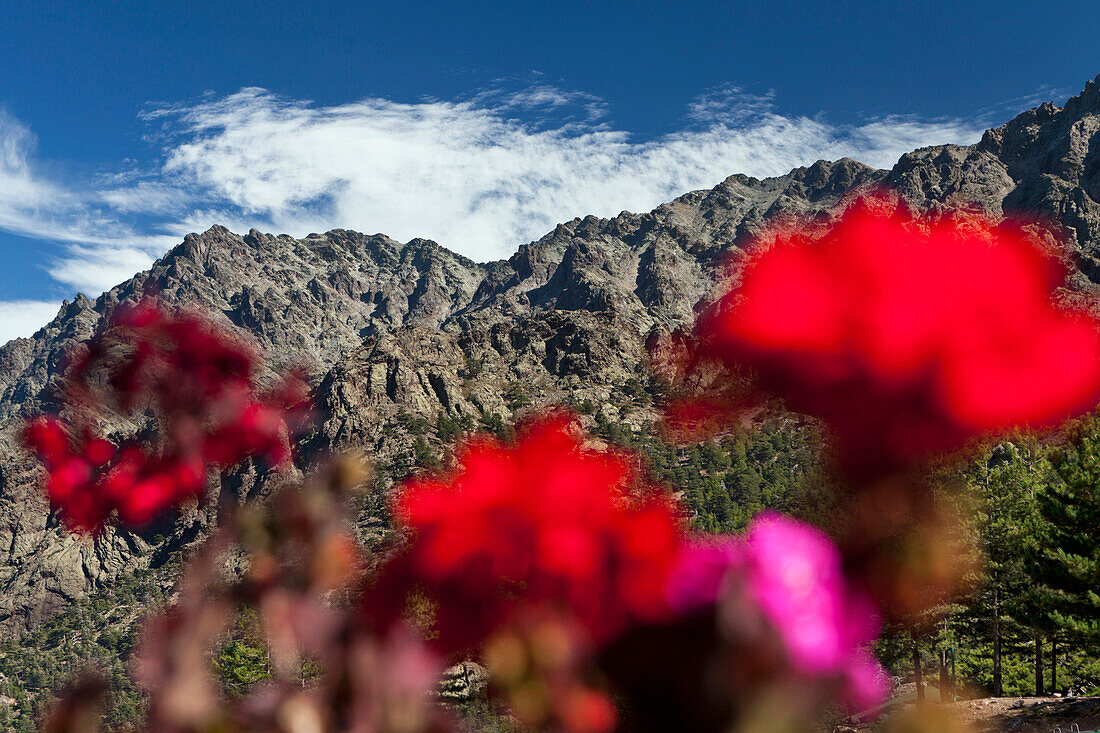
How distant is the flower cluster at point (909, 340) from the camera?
A: 1113mm

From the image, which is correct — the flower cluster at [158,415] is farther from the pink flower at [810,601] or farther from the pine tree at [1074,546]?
the pine tree at [1074,546]

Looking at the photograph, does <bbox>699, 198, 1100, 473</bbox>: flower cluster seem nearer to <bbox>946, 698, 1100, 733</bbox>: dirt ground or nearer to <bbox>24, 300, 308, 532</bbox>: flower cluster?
<bbox>24, 300, 308, 532</bbox>: flower cluster

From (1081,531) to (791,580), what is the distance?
18874 millimetres

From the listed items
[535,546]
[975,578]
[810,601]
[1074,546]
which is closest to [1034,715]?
[1074,546]

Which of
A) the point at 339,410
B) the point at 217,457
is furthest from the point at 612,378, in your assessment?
the point at 217,457

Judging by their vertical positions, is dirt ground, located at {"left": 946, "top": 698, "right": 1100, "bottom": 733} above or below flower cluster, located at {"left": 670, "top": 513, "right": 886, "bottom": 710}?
below

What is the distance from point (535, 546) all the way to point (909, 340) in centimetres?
82

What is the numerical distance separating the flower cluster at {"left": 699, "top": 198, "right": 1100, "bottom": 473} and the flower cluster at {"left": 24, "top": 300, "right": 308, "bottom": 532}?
1571mm

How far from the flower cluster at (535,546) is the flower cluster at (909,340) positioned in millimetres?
443

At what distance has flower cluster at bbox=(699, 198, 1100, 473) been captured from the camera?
1.11 meters

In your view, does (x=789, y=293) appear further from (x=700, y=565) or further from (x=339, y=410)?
(x=339, y=410)

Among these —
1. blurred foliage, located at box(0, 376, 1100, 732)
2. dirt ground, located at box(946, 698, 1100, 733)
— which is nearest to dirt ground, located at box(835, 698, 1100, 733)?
dirt ground, located at box(946, 698, 1100, 733)

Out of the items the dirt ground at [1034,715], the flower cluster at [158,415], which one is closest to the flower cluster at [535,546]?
the flower cluster at [158,415]

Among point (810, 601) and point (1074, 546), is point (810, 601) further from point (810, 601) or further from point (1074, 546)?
point (1074, 546)
